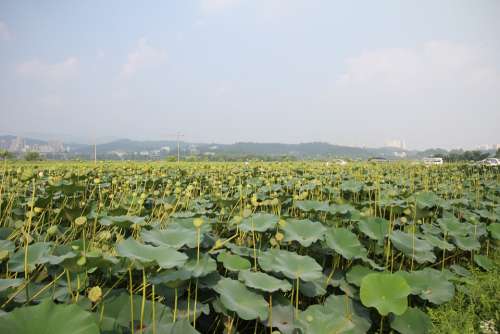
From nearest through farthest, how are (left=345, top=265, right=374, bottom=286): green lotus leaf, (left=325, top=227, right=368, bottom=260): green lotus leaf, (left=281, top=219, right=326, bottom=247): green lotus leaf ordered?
(left=345, top=265, right=374, bottom=286): green lotus leaf, (left=325, top=227, right=368, bottom=260): green lotus leaf, (left=281, top=219, right=326, bottom=247): green lotus leaf

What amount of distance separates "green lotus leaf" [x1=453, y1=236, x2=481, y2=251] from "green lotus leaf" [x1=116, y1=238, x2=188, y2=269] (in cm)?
194

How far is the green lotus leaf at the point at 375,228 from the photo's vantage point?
2096mm

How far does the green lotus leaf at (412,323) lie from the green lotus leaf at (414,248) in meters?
0.52

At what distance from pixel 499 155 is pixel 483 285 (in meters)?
45.9

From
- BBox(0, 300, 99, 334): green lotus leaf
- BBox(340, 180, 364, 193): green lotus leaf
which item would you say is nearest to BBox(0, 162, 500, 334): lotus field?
BBox(0, 300, 99, 334): green lotus leaf

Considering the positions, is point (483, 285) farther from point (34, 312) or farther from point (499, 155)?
point (499, 155)

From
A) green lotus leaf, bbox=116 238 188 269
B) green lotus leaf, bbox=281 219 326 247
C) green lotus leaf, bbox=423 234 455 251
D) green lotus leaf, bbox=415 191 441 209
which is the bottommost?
green lotus leaf, bbox=423 234 455 251

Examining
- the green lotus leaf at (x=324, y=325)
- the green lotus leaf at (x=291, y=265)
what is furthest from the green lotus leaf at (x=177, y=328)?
the green lotus leaf at (x=291, y=265)

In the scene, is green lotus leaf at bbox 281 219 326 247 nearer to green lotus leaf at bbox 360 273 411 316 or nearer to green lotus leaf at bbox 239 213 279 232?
green lotus leaf at bbox 239 213 279 232

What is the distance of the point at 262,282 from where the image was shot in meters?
1.41

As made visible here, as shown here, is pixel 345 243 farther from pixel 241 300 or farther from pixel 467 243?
pixel 467 243

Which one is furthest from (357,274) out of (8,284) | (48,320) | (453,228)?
(8,284)

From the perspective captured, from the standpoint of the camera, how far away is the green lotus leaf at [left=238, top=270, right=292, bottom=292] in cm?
135

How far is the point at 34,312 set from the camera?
0.88 m
